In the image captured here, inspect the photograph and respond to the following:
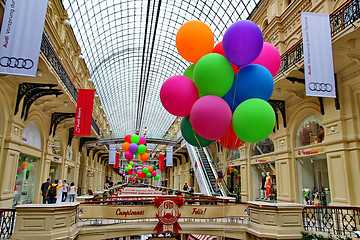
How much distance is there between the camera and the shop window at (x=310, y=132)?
1144 cm

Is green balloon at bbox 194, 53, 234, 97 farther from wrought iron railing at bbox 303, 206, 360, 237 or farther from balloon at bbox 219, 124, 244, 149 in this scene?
wrought iron railing at bbox 303, 206, 360, 237

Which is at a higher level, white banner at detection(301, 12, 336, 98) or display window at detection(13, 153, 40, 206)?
white banner at detection(301, 12, 336, 98)

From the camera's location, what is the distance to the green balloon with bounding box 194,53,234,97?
5.32m

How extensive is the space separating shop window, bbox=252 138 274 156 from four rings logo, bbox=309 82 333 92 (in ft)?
23.4

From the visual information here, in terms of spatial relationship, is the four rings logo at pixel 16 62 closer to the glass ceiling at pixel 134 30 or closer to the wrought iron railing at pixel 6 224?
the wrought iron railing at pixel 6 224

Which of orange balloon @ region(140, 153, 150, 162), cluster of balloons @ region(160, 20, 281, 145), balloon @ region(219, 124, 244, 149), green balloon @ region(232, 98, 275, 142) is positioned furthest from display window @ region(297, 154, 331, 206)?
orange balloon @ region(140, 153, 150, 162)

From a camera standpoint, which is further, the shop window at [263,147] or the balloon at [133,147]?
the balloon at [133,147]

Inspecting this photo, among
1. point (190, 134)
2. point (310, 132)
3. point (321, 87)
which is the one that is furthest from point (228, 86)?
point (310, 132)

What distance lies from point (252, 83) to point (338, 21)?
544 centimetres

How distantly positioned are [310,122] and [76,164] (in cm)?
2048

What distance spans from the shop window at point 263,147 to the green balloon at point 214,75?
10926mm

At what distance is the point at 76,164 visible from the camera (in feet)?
80.6

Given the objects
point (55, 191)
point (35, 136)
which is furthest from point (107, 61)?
point (55, 191)

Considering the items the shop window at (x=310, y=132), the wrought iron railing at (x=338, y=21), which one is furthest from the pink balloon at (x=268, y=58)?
the shop window at (x=310, y=132)
